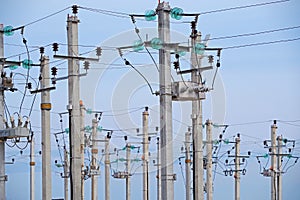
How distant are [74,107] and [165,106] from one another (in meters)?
3.49

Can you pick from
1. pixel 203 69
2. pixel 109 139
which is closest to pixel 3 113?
pixel 203 69

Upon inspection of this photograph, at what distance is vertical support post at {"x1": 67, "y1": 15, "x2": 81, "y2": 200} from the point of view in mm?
17250

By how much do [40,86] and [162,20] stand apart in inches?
240

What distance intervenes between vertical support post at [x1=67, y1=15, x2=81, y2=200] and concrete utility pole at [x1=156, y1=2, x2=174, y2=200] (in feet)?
10.6

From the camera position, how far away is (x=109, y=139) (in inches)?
1262

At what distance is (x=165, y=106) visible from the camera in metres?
14.8

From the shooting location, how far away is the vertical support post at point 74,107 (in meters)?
17.2

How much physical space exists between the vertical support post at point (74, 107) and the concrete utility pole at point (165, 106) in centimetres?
323

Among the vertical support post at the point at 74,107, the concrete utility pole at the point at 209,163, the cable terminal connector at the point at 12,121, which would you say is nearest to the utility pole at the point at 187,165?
the concrete utility pole at the point at 209,163

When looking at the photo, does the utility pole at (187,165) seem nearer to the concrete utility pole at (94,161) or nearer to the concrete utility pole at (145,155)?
the concrete utility pole at (145,155)

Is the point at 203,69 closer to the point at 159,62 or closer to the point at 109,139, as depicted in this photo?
the point at 159,62

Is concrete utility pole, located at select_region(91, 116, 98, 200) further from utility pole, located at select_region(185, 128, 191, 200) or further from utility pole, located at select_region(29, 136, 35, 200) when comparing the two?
utility pole, located at select_region(185, 128, 191, 200)

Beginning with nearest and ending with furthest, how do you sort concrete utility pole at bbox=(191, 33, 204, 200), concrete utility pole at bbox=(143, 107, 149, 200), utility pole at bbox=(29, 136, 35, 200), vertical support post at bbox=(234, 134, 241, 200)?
concrete utility pole at bbox=(191, 33, 204, 200), utility pole at bbox=(29, 136, 35, 200), concrete utility pole at bbox=(143, 107, 149, 200), vertical support post at bbox=(234, 134, 241, 200)

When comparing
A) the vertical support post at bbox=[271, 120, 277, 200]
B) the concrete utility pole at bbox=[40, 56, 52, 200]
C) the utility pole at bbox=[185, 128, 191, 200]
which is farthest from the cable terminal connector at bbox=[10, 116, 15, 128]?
the vertical support post at bbox=[271, 120, 277, 200]
